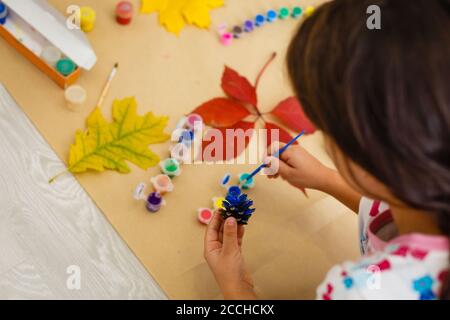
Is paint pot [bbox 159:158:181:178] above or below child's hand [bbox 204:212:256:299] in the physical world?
above

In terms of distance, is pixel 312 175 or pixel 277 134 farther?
pixel 277 134

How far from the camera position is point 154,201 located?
866 mm

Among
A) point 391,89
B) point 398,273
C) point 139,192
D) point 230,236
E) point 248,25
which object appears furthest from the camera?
point 248,25

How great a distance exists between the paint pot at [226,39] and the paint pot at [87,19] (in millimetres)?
251

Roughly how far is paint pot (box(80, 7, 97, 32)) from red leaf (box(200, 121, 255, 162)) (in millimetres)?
310

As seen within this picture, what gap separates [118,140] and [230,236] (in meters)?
0.28

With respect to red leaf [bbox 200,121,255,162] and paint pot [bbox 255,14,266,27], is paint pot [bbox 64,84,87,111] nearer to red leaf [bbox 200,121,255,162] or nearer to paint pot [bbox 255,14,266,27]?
red leaf [bbox 200,121,255,162]

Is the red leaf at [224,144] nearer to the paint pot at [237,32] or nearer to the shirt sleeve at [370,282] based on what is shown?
the paint pot at [237,32]

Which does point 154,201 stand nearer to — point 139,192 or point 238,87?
point 139,192

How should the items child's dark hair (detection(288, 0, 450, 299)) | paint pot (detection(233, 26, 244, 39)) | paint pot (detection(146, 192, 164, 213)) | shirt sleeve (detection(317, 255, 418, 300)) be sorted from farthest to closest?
paint pot (detection(233, 26, 244, 39))
paint pot (detection(146, 192, 164, 213))
shirt sleeve (detection(317, 255, 418, 300))
child's dark hair (detection(288, 0, 450, 299))

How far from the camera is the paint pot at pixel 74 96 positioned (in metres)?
0.93

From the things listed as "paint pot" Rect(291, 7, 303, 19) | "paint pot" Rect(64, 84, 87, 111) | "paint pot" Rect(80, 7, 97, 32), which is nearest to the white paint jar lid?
"paint pot" Rect(64, 84, 87, 111)

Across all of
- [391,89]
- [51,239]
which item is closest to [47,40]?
[51,239]

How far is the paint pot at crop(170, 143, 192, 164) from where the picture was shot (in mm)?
922
